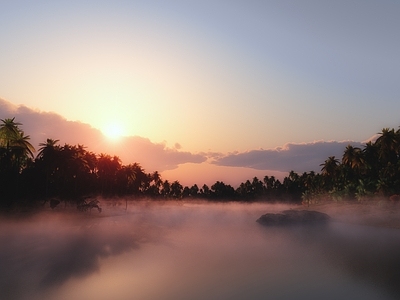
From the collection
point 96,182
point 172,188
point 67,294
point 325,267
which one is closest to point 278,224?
point 325,267

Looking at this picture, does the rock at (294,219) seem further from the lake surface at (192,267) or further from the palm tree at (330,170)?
the palm tree at (330,170)

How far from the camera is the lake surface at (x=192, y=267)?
1808 centimetres

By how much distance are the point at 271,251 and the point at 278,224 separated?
27866 millimetres

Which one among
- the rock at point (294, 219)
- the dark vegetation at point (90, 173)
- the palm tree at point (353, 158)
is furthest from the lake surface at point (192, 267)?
the palm tree at point (353, 158)

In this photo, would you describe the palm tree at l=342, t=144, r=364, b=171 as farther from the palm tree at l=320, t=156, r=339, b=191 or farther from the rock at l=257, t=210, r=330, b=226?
the rock at l=257, t=210, r=330, b=226

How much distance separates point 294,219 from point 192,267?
40.8m

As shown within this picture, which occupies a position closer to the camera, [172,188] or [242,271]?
[242,271]

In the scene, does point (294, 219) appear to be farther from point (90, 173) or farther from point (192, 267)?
point (90, 173)

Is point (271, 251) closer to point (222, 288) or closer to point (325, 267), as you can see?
point (325, 267)

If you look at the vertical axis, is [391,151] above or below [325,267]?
above

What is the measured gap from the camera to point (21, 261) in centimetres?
2530

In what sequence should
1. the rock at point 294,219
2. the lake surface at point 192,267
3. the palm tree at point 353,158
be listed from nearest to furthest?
the lake surface at point 192,267, the rock at point 294,219, the palm tree at point 353,158

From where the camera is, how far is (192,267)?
938 inches

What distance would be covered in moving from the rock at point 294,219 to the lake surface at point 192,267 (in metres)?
19.7
